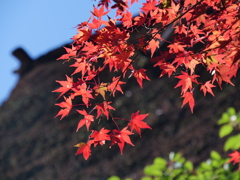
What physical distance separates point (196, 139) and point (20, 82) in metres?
3.66

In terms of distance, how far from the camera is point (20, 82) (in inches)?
209

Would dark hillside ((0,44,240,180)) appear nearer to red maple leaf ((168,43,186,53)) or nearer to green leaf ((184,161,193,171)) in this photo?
green leaf ((184,161,193,171))

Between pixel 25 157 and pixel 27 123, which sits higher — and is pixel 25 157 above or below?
below

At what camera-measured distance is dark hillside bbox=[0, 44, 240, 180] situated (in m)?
3.75

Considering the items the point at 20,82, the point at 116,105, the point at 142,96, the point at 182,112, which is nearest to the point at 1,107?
the point at 20,82

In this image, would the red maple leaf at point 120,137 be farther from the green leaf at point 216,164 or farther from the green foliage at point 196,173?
the green leaf at point 216,164

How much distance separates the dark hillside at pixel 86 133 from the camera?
3.75 meters

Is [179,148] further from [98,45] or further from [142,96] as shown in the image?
[98,45]

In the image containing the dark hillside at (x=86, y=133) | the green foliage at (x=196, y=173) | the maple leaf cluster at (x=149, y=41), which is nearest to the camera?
the maple leaf cluster at (x=149, y=41)

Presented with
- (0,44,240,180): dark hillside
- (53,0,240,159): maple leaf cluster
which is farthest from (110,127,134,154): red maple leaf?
(0,44,240,180): dark hillside

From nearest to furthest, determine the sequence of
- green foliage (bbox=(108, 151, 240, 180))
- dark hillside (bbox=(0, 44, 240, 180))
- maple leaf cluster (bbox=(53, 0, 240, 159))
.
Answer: maple leaf cluster (bbox=(53, 0, 240, 159)) → green foliage (bbox=(108, 151, 240, 180)) → dark hillside (bbox=(0, 44, 240, 180))

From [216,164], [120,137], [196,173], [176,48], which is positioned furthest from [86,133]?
[176,48]

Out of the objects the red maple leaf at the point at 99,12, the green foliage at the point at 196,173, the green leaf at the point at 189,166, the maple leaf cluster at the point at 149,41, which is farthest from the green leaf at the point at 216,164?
the red maple leaf at the point at 99,12

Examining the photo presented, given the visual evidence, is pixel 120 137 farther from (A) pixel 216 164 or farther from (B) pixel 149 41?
(A) pixel 216 164
